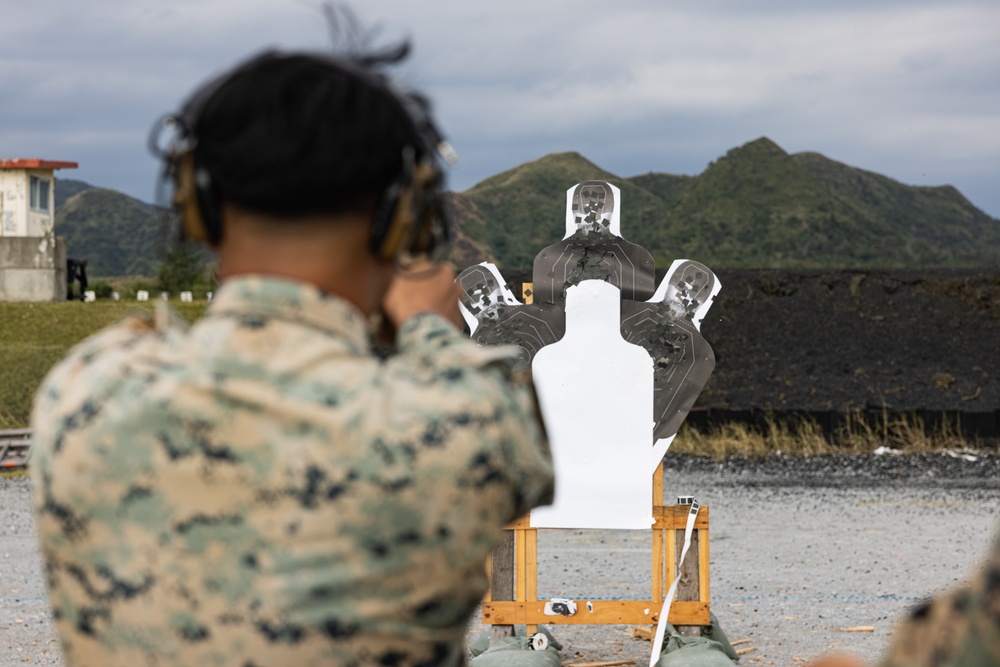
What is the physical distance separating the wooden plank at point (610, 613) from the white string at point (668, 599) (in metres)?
0.05

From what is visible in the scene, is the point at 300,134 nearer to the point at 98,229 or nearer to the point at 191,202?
the point at 191,202

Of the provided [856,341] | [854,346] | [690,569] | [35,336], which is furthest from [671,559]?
[35,336]

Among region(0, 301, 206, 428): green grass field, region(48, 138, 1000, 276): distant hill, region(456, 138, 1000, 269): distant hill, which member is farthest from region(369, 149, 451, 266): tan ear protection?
region(456, 138, 1000, 269): distant hill

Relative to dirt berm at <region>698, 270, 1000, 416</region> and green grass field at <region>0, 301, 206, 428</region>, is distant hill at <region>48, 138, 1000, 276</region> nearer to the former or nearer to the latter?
green grass field at <region>0, 301, 206, 428</region>

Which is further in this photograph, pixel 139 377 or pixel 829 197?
pixel 829 197

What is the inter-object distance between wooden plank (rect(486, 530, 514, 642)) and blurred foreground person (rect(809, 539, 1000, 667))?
365cm

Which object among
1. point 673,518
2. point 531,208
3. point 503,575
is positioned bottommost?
point 503,575

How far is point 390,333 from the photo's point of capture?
126 centimetres

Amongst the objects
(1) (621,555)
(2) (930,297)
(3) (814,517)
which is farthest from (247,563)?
(2) (930,297)

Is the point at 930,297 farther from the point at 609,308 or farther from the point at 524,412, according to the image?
the point at 524,412

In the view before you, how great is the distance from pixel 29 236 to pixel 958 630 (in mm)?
19690

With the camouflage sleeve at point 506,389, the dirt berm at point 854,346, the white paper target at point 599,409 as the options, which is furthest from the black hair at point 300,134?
the dirt berm at point 854,346

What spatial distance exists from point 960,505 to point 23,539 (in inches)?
250

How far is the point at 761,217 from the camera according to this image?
33.1 m
